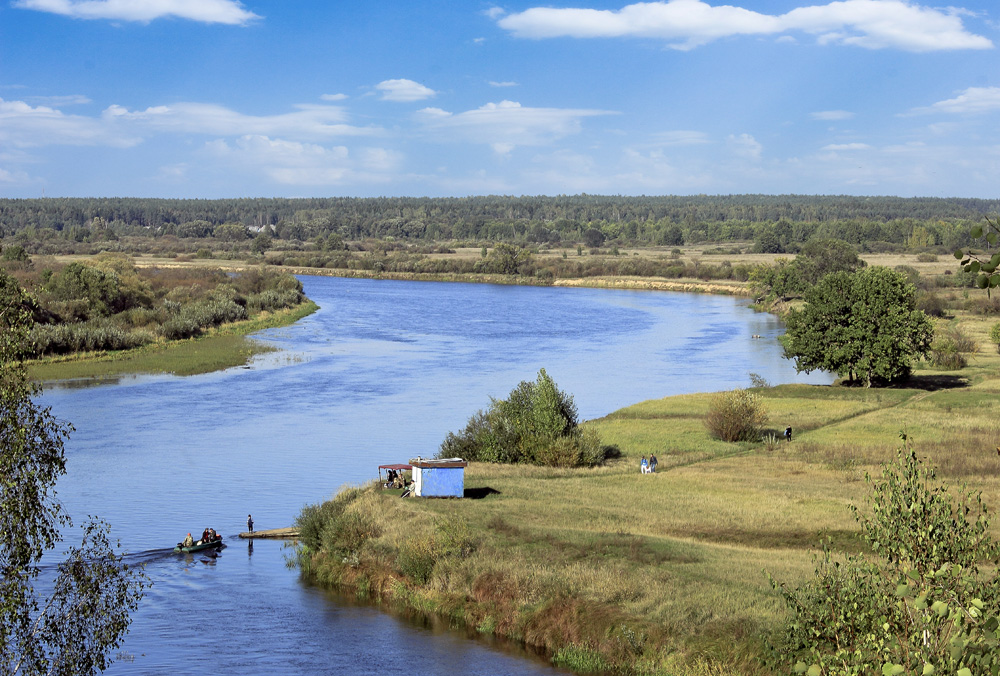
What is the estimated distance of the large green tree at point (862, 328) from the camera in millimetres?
64188

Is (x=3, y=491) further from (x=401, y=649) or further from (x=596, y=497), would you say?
(x=596, y=497)

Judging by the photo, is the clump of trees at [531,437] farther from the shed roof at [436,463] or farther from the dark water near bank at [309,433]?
the shed roof at [436,463]

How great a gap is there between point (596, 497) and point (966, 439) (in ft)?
64.1

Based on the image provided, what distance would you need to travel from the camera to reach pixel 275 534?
1425 inches

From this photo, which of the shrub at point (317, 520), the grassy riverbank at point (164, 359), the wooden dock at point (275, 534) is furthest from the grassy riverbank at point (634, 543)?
the grassy riverbank at point (164, 359)

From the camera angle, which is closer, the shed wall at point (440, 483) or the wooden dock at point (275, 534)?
the wooden dock at point (275, 534)

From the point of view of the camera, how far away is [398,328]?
100 m

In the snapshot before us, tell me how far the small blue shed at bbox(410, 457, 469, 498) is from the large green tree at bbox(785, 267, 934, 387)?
3641cm

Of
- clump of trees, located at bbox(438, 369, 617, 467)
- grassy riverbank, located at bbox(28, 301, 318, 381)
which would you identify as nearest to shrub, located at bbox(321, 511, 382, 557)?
clump of trees, located at bbox(438, 369, 617, 467)

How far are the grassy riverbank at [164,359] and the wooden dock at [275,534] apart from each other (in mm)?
34539

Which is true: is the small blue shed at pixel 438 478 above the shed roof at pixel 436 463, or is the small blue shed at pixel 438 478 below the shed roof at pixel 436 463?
below

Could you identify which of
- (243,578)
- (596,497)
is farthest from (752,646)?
(243,578)

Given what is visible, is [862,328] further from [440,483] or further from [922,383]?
[440,483]

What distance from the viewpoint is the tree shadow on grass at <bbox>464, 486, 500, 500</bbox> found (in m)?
36.5
